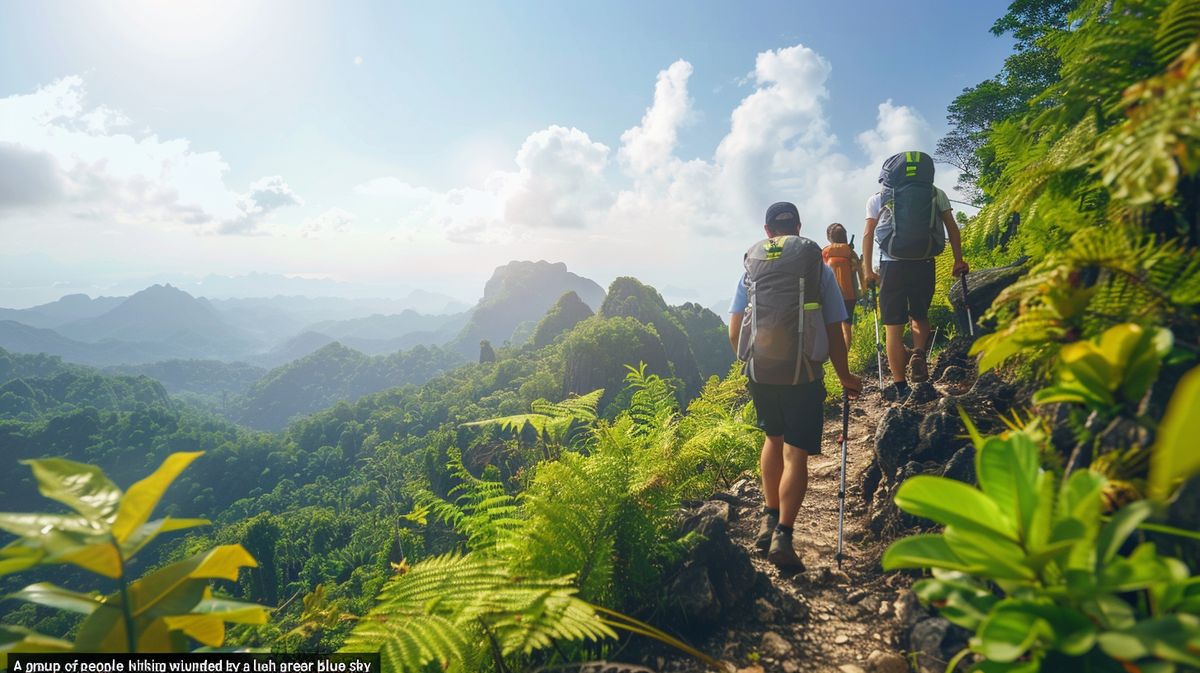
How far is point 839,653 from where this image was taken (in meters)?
2.50

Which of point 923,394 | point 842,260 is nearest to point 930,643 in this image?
point 923,394

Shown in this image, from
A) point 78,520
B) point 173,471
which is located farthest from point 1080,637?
point 78,520

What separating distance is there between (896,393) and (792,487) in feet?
10.0

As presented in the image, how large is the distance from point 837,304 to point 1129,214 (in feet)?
5.18

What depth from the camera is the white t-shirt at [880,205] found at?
4.82 meters

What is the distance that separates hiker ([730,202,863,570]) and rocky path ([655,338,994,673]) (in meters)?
0.32

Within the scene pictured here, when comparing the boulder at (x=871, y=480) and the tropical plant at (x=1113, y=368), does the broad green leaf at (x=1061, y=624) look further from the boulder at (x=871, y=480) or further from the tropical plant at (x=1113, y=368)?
the boulder at (x=871, y=480)

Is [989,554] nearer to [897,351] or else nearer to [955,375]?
[897,351]

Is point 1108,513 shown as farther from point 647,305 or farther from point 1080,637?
point 647,305

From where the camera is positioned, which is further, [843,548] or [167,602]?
[843,548]

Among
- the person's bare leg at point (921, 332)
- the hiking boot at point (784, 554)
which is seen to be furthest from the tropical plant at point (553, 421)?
the person's bare leg at point (921, 332)

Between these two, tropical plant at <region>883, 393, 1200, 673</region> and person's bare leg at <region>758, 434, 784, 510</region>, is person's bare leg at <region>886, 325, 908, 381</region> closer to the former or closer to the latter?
person's bare leg at <region>758, 434, 784, 510</region>

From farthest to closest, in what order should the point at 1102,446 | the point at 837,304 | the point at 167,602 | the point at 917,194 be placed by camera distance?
the point at 917,194
the point at 837,304
the point at 1102,446
the point at 167,602

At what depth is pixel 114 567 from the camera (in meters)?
1.38
